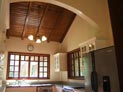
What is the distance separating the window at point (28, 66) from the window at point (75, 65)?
4.13 feet

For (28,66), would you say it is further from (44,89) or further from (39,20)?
(39,20)

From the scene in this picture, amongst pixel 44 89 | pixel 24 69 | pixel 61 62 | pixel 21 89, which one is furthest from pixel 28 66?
pixel 61 62

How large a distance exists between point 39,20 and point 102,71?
12.2ft

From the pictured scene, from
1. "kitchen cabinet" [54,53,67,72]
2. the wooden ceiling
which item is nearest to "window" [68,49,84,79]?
"kitchen cabinet" [54,53,67,72]

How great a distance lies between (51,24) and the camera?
591cm

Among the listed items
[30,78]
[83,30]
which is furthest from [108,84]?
[30,78]

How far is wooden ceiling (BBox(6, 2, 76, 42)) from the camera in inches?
195

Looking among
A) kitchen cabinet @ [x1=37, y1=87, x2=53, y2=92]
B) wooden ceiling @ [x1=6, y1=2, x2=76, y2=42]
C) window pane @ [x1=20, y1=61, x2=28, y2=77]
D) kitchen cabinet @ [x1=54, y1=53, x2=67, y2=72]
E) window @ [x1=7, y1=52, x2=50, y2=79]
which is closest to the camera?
wooden ceiling @ [x1=6, y1=2, x2=76, y2=42]

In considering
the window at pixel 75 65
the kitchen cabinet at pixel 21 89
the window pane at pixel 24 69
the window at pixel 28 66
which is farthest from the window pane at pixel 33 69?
the window at pixel 75 65

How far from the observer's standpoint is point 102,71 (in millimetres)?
2549

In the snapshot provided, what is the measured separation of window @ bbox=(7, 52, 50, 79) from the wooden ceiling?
33.4 inches

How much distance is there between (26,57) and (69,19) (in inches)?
101

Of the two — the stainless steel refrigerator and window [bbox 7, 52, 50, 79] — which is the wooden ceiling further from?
the stainless steel refrigerator

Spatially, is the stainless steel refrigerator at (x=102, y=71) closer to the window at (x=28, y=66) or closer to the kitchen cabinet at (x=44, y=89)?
the kitchen cabinet at (x=44, y=89)
